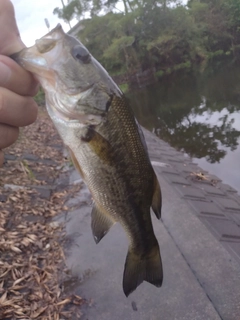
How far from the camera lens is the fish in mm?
1686

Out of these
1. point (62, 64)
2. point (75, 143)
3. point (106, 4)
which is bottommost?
point (75, 143)

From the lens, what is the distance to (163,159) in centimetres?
943

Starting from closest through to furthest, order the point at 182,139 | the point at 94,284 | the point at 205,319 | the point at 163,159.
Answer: the point at 205,319 → the point at 94,284 → the point at 163,159 → the point at 182,139

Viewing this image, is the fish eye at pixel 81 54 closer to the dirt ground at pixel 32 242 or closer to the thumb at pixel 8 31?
the thumb at pixel 8 31

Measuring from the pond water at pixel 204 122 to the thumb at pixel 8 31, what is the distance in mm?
7897

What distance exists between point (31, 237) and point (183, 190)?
284 centimetres

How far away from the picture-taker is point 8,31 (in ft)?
4.75

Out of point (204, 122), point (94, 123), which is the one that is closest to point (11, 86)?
point (94, 123)

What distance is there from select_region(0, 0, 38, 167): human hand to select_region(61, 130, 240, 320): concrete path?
1.12m

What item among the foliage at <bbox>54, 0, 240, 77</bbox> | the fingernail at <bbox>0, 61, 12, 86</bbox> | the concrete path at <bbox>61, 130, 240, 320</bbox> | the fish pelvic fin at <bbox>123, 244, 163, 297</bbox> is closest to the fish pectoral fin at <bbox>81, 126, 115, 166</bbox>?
the fingernail at <bbox>0, 61, 12, 86</bbox>

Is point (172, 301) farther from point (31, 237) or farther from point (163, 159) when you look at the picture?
point (163, 159)

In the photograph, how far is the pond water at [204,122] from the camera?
1057 cm

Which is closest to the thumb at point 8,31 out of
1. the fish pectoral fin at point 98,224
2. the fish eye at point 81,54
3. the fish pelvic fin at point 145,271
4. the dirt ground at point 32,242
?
the fish eye at point 81,54

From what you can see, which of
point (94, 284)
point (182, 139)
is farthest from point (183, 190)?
point (182, 139)
